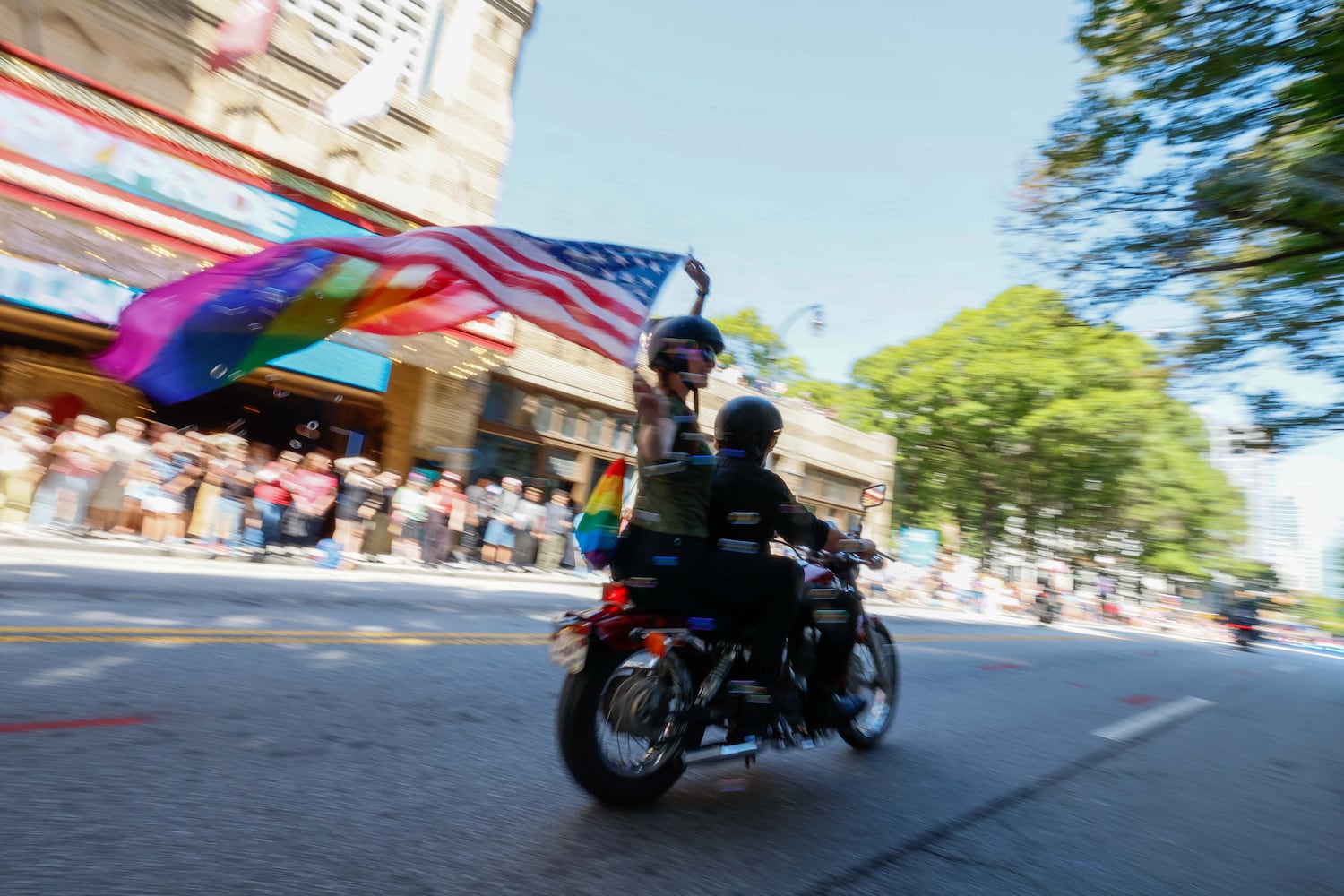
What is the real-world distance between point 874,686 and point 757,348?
3949 cm

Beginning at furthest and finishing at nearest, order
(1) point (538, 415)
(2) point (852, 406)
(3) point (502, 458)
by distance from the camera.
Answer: (2) point (852, 406) → (1) point (538, 415) → (3) point (502, 458)

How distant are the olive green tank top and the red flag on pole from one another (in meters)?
15.7


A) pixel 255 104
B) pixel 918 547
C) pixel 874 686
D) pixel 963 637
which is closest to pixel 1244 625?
pixel 918 547

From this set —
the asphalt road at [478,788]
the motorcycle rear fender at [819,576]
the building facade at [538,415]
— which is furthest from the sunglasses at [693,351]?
the building facade at [538,415]

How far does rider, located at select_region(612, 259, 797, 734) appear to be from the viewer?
3.41 metres

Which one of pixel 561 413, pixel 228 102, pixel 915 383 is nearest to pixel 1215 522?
pixel 915 383

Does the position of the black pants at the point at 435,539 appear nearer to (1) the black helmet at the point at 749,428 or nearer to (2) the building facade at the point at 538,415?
(2) the building facade at the point at 538,415

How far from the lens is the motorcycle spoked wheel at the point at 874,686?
4758 millimetres

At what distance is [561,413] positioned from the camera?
21578mm

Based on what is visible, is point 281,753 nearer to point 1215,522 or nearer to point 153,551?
point 153,551

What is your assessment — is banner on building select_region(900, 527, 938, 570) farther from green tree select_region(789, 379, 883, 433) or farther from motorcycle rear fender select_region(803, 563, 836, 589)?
motorcycle rear fender select_region(803, 563, 836, 589)

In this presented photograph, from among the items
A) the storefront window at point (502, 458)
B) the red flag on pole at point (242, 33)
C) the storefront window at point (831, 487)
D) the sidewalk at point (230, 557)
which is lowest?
the sidewalk at point (230, 557)

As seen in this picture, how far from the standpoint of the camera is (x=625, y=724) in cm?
339

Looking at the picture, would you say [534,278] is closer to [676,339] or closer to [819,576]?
[676,339]
